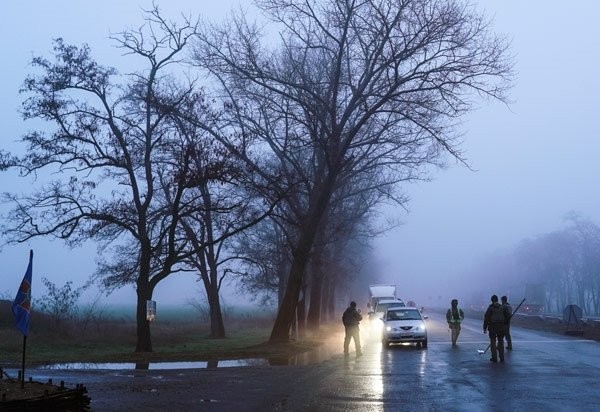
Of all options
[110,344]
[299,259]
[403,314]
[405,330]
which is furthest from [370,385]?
[110,344]

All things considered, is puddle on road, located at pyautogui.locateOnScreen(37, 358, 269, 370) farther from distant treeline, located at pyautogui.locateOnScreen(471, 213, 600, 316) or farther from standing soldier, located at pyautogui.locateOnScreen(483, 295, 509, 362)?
distant treeline, located at pyautogui.locateOnScreen(471, 213, 600, 316)

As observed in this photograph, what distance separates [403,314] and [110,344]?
46.7 feet

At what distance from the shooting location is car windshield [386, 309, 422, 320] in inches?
1261

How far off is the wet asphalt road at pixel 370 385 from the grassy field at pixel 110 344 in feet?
15.5

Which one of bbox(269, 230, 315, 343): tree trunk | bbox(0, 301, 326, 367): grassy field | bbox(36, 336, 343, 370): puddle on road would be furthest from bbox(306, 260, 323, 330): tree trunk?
bbox(36, 336, 343, 370): puddle on road

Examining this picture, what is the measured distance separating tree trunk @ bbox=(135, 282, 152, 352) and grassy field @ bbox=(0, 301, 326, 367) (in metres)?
0.52

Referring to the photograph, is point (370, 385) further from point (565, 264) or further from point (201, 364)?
point (565, 264)

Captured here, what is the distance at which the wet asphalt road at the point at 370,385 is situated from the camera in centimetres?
1343

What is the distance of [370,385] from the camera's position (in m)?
16.6

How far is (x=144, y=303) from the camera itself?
28.0m

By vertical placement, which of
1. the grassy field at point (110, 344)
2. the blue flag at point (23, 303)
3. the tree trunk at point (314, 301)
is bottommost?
the grassy field at point (110, 344)

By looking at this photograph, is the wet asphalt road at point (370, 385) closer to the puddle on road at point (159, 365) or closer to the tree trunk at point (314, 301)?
the puddle on road at point (159, 365)

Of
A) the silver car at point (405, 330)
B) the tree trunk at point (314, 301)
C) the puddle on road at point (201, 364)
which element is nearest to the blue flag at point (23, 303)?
the puddle on road at point (201, 364)

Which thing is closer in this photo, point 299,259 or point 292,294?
point 299,259
